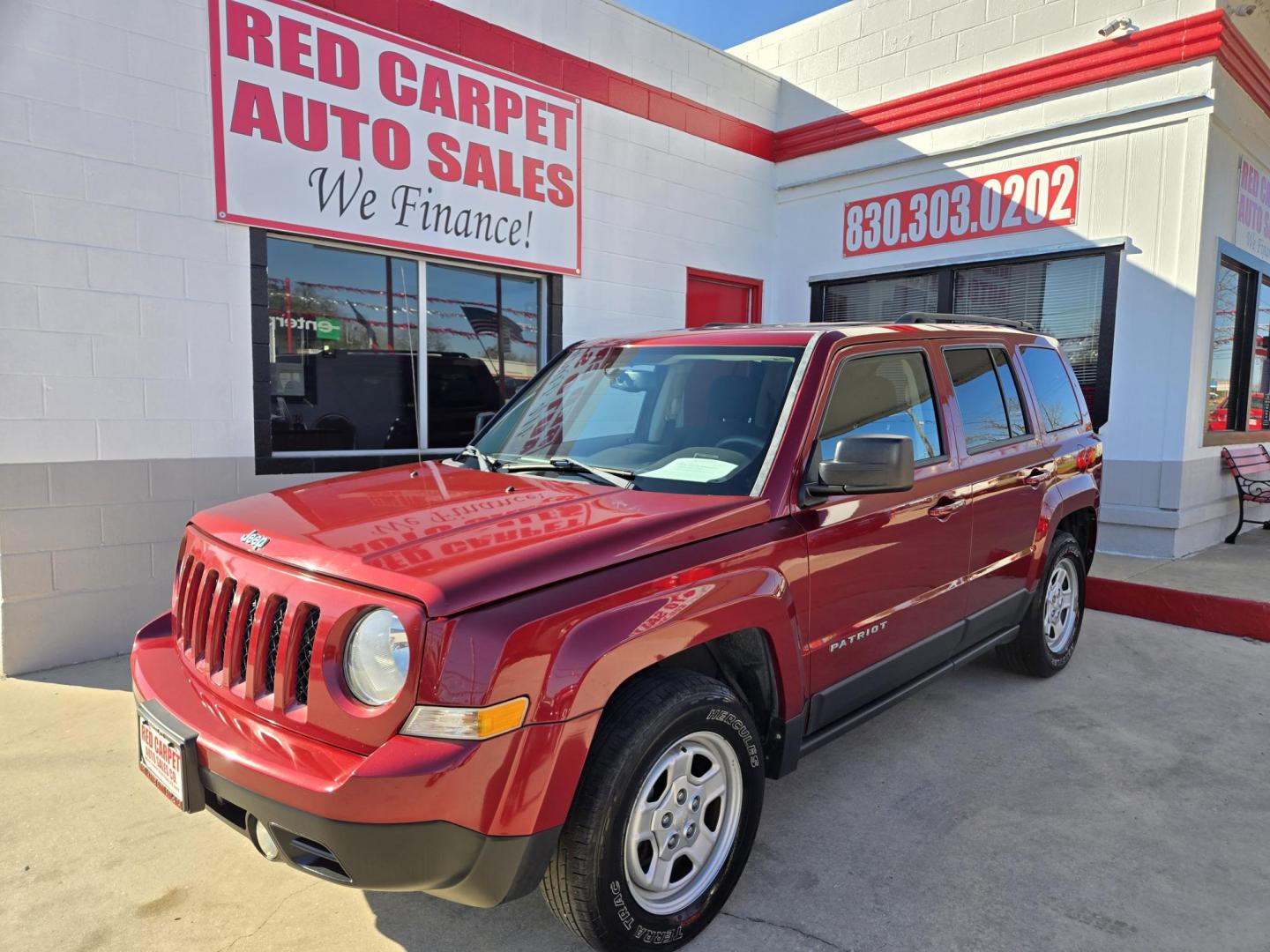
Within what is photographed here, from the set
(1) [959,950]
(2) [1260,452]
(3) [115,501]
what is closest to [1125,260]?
(2) [1260,452]

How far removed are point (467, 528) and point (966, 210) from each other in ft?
25.3

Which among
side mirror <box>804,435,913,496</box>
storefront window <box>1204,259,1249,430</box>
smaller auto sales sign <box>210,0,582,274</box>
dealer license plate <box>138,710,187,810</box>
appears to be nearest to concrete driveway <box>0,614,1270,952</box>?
dealer license plate <box>138,710,187,810</box>

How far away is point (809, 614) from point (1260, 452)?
8781mm

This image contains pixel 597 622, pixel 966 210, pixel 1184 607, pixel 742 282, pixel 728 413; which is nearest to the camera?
pixel 597 622

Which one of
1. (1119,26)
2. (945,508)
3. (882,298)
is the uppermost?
(1119,26)

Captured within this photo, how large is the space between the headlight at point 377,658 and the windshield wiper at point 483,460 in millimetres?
1277

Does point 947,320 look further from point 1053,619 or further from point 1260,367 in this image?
point 1260,367

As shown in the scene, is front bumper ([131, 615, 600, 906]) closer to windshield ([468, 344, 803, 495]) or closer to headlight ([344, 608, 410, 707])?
headlight ([344, 608, 410, 707])

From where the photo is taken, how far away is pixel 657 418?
335 cm

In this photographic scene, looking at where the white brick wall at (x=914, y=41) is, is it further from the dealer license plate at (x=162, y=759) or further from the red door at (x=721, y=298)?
the dealer license plate at (x=162, y=759)

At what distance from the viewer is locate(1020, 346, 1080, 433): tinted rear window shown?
4574 mm

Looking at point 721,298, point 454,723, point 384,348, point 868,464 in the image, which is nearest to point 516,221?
point 384,348

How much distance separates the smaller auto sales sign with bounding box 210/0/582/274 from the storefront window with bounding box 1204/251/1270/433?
613cm

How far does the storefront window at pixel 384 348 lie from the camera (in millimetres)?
6051
